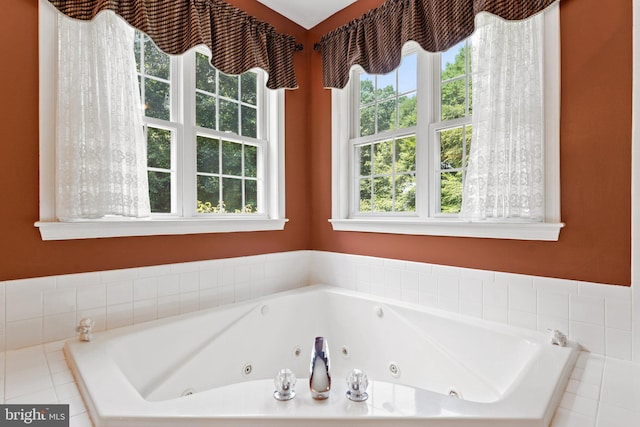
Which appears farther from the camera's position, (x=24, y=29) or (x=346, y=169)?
(x=346, y=169)

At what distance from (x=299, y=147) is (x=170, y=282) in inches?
56.3

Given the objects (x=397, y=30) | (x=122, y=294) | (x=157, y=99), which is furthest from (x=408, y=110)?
(x=122, y=294)

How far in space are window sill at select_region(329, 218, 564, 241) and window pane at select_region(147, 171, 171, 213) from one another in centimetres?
118

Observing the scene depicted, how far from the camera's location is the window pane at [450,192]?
1.98 meters

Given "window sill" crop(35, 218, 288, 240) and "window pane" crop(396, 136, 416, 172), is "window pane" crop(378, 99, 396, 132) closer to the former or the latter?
"window pane" crop(396, 136, 416, 172)

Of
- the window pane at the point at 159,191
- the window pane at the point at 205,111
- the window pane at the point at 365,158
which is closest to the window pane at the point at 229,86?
the window pane at the point at 205,111

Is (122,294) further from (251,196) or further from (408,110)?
(408,110)

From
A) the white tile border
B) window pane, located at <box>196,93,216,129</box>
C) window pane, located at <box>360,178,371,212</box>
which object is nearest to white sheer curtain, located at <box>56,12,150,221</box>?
the white tile border

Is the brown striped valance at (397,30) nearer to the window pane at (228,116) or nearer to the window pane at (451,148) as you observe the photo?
the window pane at (451,148)

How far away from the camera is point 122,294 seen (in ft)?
5.58

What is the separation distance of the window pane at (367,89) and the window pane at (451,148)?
67 centimetres

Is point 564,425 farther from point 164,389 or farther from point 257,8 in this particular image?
point 257,8

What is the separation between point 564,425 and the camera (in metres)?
0.91

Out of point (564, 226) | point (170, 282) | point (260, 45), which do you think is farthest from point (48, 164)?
point (564, 226)
